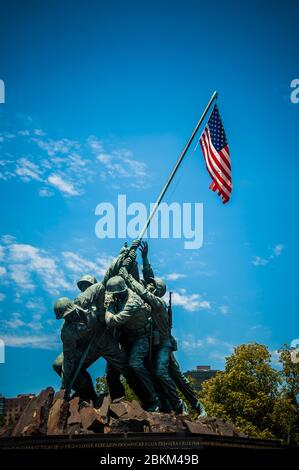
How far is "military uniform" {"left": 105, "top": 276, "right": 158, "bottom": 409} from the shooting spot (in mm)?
14461

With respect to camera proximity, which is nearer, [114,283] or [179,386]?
[114,283]

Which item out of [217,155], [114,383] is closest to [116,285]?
[114,383]

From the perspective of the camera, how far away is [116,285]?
1459 cm

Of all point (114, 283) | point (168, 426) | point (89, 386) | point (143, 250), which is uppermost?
point (143, 250)

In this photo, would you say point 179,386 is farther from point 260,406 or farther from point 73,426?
point 260,406

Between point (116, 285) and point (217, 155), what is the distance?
5.16 meters

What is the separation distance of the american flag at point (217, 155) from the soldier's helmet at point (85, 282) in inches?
170

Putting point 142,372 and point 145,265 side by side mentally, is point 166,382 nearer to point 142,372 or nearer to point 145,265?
point 142,372

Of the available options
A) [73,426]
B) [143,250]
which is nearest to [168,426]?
[73,426]

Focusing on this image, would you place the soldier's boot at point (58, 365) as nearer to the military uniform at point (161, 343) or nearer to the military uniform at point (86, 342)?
the military uniform at point (86, 342)

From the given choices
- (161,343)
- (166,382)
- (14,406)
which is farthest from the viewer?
(14,406)
